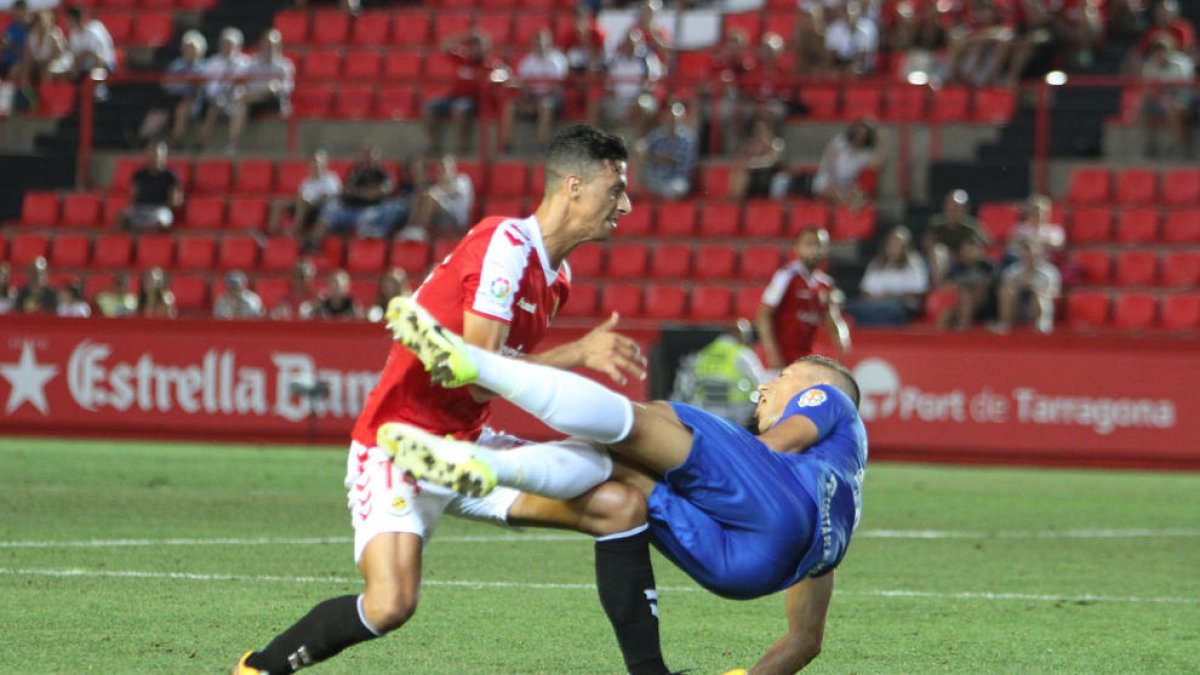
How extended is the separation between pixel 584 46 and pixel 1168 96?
7.03 meters

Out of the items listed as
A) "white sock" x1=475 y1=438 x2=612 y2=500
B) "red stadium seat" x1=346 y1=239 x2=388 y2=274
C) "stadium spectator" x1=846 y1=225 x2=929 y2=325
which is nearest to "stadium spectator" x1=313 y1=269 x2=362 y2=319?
"red stadium seat" x1=346 y1=239 x2=388 y2=274

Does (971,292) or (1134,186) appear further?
(1134,186)

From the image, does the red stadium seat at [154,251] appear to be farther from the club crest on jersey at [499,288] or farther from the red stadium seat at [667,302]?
the club crest on jersey at [499,288]

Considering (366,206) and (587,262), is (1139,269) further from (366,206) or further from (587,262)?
(366,206)

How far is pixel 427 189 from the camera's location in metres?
23.7

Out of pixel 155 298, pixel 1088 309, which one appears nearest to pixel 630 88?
pixel 155 298

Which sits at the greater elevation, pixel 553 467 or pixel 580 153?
pixel 580 153

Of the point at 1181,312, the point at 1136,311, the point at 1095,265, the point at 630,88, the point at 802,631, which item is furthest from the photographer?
the point at 630,88

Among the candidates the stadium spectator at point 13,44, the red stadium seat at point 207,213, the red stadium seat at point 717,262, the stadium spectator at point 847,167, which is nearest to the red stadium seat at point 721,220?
the red stadium seat at point 717,262

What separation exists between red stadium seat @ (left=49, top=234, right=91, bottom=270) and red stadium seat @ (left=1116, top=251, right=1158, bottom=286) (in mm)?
12073

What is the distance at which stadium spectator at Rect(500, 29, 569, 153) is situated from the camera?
2481 cm

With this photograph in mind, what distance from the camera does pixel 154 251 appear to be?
2492cm

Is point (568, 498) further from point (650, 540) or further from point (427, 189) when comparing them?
point (427, 189)

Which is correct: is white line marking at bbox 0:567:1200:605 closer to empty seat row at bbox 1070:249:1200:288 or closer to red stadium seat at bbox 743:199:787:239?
empty seat row at bbox 1070:249:1200:288
